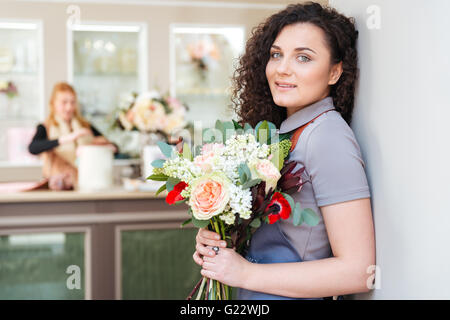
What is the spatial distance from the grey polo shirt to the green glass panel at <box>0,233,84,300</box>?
1.72 meters

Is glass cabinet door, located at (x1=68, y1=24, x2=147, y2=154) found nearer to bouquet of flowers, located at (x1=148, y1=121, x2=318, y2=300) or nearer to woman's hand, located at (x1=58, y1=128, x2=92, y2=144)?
woman's hand, located at (x1=58, y1=128, x2=92, y2=144)

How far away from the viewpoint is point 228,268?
3.76 feet

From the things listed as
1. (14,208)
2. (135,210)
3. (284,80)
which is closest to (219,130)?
(284,80)

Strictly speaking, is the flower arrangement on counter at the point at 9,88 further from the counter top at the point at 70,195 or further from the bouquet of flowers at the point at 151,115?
the counter top at the point at 70,195

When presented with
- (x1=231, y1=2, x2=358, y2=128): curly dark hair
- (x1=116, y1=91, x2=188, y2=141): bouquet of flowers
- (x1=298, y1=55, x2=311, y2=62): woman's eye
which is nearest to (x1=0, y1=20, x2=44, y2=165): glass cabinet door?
(x1=116, y1=91, x2=188, y2=141): bouquet of flowers

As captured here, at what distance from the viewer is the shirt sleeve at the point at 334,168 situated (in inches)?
42.4

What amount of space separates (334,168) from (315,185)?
60mm

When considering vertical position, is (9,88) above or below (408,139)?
above

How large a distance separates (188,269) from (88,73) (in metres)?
2.64

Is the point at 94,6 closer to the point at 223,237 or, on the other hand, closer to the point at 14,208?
the point at 14,208

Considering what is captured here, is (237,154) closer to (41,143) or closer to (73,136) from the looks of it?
(73,136)

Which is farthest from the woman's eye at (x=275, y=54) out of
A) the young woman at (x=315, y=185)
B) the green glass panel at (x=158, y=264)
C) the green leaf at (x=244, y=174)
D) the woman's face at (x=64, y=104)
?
the woman's face at (x=64, y=104)

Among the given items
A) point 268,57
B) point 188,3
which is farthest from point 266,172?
point 188,3

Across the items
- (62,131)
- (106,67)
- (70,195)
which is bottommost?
(70,195)
